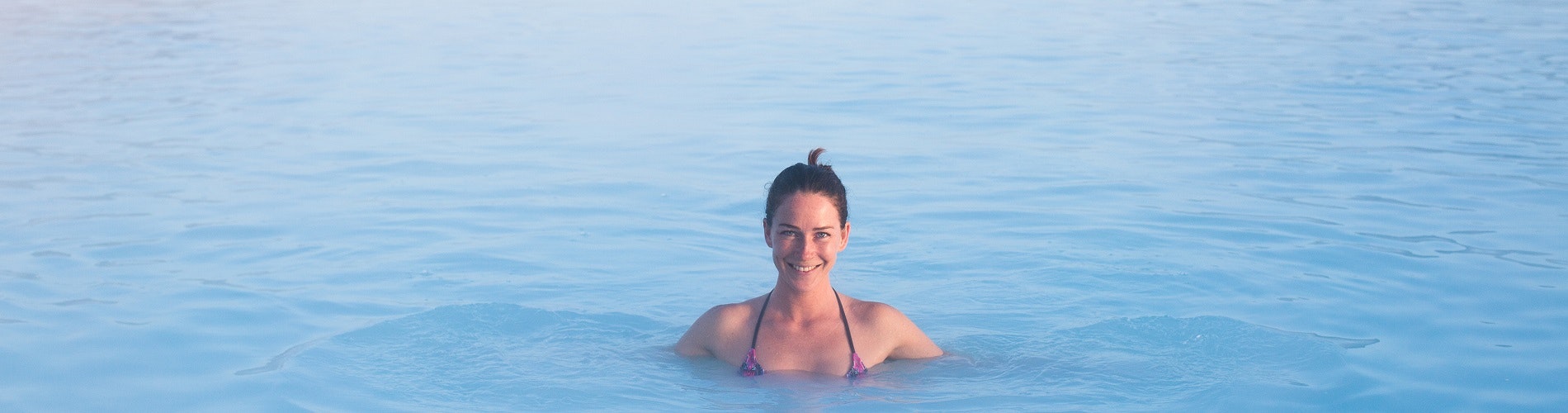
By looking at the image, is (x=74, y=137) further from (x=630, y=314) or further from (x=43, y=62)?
(x=630, y=314)

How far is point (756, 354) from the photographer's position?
4.56 metres

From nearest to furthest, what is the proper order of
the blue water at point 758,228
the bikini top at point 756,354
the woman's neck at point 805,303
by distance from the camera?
1. the woman's neck at point 805,303
2. the bikini top at point 756,354
3. the blue water at point 758,228

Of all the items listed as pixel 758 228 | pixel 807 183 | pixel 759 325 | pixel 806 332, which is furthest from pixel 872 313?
pixel 758 228

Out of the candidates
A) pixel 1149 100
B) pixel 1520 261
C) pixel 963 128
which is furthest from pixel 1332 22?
pixel 1520 261

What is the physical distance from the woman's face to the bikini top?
33 centimetres

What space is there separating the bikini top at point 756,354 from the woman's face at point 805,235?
1.10 feet

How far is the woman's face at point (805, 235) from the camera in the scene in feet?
13.3

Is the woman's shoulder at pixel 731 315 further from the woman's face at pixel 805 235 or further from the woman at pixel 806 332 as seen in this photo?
the woman's face at pixel 805 235

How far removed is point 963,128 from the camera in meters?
10.5

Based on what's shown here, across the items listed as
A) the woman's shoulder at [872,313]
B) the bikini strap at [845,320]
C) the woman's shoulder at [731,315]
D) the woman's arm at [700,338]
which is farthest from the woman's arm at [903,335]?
the woman's arm at [700,338]

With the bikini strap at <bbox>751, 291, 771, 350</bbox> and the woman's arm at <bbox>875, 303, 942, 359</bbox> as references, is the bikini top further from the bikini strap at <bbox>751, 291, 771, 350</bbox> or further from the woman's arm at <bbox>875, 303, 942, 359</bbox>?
the woman's arm at <bbox>875, 303, 942, 359</bbox>

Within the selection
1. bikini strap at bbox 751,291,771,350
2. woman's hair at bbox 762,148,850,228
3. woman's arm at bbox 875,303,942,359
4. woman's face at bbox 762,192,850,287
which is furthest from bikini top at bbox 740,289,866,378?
woman's hair at bbox 762,148,850,228

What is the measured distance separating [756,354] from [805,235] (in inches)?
25.7

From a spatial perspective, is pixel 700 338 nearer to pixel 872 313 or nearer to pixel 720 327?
pixel 720 327
